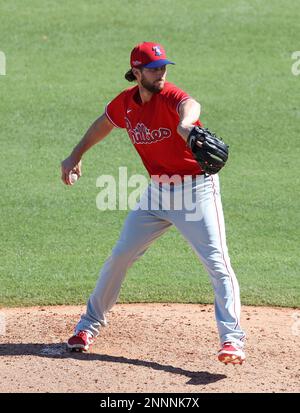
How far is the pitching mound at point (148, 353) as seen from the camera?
18.1 feet

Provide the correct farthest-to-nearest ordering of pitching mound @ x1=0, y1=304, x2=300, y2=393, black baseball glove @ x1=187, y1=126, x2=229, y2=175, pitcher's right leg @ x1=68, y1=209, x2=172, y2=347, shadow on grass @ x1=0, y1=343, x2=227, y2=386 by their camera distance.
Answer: pitcher's right leg @ x1=68, y1=209, x2=172, y2=347
shadow on grass @ x1=0, y1=343, x2=227, y2=386
pitching mound @ x1=0, y1=304, x2=300, y2=393
black baseball glove @ x1=187, y1=126, x2=229, y2=175

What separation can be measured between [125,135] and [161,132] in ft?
14.6

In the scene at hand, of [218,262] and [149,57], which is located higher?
[149,57]

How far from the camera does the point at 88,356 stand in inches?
236

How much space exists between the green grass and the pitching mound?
0.33 meters

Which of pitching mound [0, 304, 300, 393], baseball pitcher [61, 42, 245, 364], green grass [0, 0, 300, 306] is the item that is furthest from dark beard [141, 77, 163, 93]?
green grass [0, 0, 300, 306]

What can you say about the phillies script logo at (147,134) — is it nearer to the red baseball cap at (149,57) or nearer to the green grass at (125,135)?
the red baseball cap at (149,57)

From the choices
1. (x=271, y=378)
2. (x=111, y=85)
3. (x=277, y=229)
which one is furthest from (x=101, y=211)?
(x=271, y=378)

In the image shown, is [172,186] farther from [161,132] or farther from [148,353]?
[148,353]

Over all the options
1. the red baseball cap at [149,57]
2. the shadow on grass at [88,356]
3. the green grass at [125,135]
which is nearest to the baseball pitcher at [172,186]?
the red baseball cap at [149,57]

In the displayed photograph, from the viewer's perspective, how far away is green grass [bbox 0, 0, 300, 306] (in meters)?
7.59

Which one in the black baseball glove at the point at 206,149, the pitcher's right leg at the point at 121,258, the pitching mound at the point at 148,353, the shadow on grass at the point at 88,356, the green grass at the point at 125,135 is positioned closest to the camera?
the black baseball glove at the point at 206,149

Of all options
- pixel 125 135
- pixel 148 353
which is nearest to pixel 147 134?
pixel 148 353

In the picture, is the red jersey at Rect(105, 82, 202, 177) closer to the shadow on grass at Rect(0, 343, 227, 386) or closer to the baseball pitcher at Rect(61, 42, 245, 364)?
the baseball pitcher at Rect(61, 42, 245, 364)
